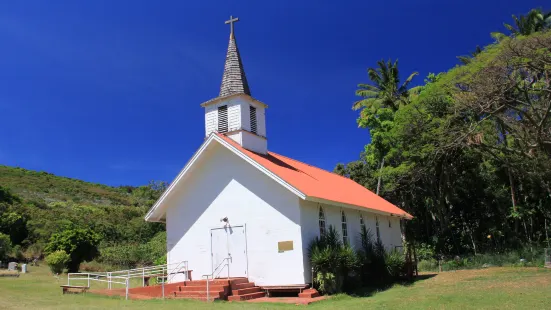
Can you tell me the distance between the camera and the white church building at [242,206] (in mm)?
18812

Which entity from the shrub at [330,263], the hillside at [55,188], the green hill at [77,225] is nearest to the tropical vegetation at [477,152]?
the shrub at [330,263]

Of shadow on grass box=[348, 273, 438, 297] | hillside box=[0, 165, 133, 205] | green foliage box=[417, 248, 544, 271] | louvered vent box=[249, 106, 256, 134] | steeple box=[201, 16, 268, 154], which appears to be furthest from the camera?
hillside box=[0, 165, 133, 205]

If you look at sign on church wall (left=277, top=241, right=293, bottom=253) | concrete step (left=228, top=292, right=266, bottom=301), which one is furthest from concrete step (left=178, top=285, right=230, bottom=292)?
sign on church wall (left=277, top=241, right=293, bottom=253)

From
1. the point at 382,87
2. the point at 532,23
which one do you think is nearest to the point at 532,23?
the point at 532,23

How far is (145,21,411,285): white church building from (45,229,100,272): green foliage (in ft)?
46.4

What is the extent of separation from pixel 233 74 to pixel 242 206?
22.9 feet

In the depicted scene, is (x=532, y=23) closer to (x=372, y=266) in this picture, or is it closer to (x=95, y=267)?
(x=372, y=266)

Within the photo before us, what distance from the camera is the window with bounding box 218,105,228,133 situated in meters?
22.6

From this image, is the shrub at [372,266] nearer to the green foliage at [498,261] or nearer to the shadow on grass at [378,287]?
the shadow on grass at [378,287]

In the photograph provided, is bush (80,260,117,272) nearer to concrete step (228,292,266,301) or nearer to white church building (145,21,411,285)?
white church building (145,21,411,285)

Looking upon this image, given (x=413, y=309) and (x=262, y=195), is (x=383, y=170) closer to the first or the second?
(x=262, y=195)

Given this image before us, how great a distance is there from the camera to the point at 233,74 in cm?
2356

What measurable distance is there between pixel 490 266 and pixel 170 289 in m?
19.5

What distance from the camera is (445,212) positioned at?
3722 cm
